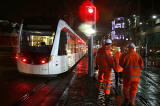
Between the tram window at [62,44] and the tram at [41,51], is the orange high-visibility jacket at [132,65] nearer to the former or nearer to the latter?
the tram at [41,51]

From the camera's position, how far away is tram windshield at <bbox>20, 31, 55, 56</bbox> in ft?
29.3

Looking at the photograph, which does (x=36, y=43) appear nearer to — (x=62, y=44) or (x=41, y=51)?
(x=41, y=51)

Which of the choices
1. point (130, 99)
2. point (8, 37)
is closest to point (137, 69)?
point (130, 99)

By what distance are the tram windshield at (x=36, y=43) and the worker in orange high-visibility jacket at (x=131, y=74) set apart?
4.72 metres

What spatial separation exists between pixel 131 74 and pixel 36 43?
5.80 meters

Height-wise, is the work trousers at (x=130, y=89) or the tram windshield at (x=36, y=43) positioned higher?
the tram windshield at (x=36, y=43)

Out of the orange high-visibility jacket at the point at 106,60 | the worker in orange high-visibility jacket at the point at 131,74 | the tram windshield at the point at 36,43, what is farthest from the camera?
the tram windshield at the point at 36,43

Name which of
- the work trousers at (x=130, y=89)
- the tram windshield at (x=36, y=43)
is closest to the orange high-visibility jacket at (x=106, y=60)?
the work trousers at (x=130, y=89)

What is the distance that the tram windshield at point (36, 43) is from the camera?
8.92m

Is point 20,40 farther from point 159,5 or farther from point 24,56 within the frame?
point 159,5

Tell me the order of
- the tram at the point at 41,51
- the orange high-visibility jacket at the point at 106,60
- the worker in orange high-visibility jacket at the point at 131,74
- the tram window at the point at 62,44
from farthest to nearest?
the tram window at the point at 62,44 → the tram at the point at 41,51 → the orange high-visibility jacket at the point at 106,60 → the worker in orange high-visibility jacket at the point at 131,74

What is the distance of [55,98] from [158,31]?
30.1 metres

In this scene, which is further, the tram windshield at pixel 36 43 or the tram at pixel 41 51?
the tram windshield at pixel 36 43

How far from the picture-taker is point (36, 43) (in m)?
9.20
